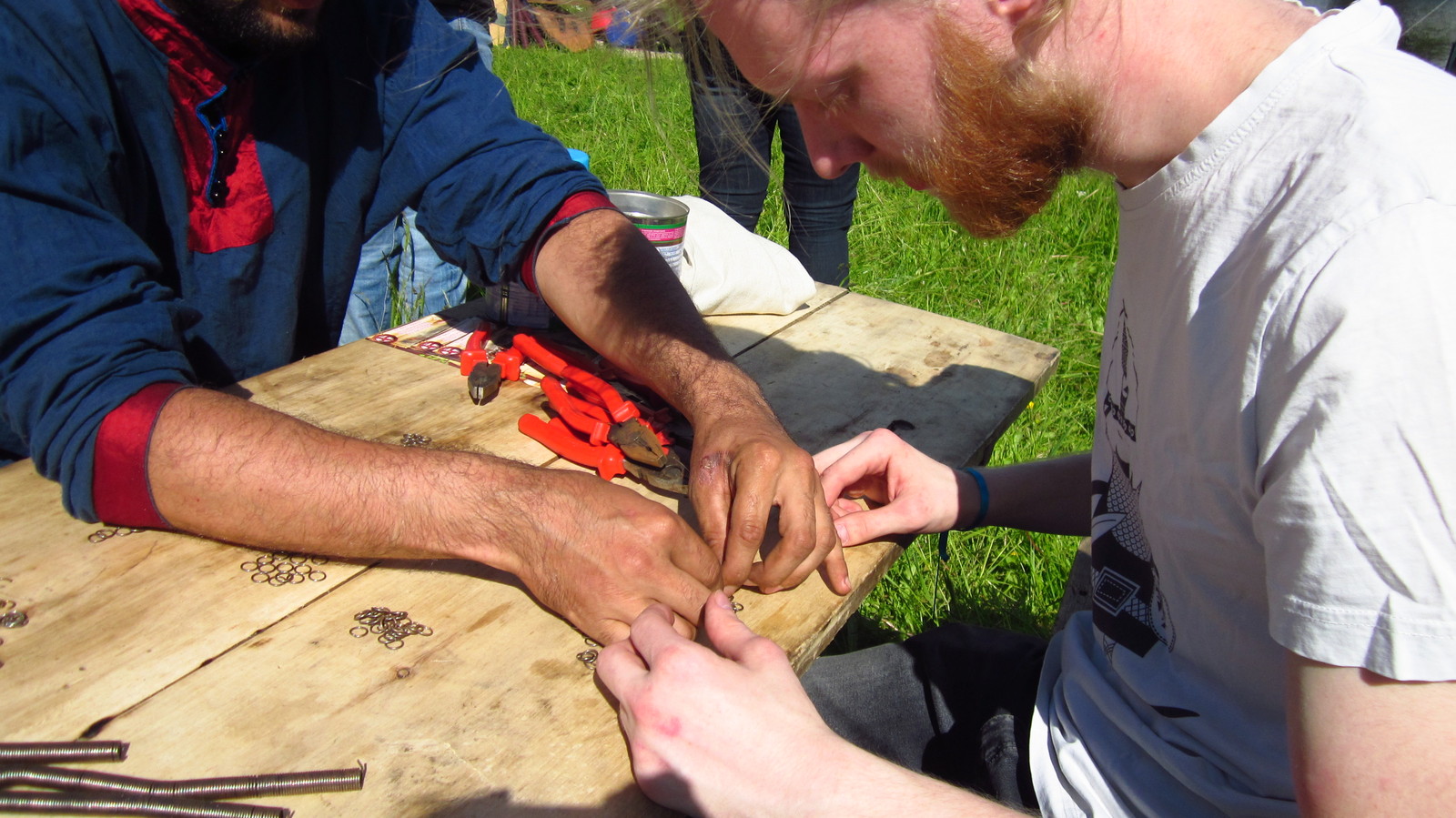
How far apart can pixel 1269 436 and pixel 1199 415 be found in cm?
16

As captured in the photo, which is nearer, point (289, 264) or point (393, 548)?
point (393, 548)

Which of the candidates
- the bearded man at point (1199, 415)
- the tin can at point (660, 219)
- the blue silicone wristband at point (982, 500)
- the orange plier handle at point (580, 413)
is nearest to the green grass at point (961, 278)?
the tin can at point (660, 219)

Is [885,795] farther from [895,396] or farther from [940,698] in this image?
[895,396]

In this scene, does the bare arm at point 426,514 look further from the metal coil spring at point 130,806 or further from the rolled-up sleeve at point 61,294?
the metal coil spring at point 130,806

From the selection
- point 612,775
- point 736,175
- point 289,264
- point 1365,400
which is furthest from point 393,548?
point 736,175

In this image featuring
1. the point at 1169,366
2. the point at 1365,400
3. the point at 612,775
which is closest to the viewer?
the point at 1365,400

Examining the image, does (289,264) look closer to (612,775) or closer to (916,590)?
(612,775)

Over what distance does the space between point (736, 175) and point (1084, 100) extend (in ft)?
8.80

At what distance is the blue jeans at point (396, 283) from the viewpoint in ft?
10.5

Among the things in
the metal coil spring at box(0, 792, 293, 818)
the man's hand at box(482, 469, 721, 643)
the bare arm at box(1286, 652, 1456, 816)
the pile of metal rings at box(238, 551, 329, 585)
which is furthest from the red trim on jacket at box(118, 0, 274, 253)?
the bare arm at box(1286, 652, 1456, 816)

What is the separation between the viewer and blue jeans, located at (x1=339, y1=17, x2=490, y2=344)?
3203mm

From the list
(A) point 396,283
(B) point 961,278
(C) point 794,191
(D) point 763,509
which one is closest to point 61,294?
(D) point 763,509

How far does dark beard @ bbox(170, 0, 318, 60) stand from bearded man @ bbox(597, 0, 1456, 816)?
1.07 metres

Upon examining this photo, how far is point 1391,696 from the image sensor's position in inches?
29.9
